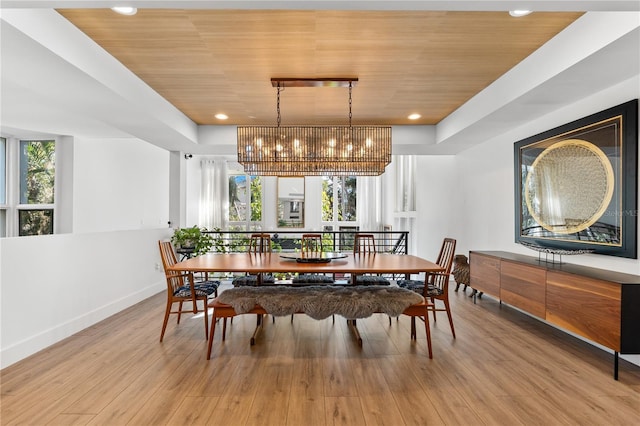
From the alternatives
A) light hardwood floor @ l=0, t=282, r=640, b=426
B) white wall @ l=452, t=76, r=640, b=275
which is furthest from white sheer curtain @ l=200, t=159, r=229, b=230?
white wall @ l=452, t=76, r=640, b=275

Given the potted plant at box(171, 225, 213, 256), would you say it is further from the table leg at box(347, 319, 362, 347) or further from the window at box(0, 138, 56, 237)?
the table leg at box(347, 319, 362, 347)

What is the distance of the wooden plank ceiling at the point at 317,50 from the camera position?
249 centimetres

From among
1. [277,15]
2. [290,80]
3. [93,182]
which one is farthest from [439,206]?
[93,182]

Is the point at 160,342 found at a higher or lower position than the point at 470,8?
lower

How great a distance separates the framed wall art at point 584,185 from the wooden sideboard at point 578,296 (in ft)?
1.00

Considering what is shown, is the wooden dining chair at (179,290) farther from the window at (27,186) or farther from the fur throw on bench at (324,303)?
the window at (27,186)

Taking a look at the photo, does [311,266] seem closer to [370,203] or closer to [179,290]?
[179,290]

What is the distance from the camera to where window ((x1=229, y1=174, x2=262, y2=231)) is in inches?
344

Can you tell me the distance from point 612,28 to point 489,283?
2.95 m

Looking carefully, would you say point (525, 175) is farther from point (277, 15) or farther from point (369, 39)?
point (277, 15)

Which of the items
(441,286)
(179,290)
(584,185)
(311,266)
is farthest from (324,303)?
(584,185)

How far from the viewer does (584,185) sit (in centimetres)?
333

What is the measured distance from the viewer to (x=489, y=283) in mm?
4391

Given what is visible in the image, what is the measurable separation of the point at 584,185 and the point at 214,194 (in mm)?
7093
